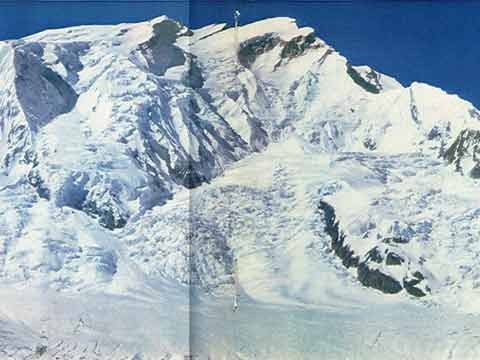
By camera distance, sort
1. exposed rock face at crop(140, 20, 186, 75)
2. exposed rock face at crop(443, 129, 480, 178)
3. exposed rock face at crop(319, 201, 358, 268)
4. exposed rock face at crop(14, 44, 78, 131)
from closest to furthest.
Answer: exposed rock face at crop(443, 129, 480, 178) < exposed rock face at crop(319, 201, 358, 268) < exposed rock face at crop(14, 44, 78, 131) < exposed rock face at crop(140, 20, 186, 75)

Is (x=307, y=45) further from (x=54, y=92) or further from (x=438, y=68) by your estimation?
(x=54, y=92)

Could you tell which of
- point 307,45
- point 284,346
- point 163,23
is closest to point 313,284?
point 284,346

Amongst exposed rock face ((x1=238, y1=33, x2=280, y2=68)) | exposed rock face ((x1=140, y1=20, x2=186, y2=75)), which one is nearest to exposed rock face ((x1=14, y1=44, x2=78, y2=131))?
exposed rock face ((x1=140, y1=20, x2=186, y2=75))

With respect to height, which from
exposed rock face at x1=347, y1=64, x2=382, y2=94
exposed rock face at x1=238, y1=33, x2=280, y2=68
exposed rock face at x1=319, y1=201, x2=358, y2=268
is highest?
exposed rock face at x1=238, y1=33, x2=280, y2=68

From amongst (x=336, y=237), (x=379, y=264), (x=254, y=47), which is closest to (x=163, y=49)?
(x=254, y=47)

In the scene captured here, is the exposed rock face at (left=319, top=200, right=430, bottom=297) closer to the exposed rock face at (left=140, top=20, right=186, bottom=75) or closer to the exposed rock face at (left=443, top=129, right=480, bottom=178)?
the exposed rock face at (left=443, top=129, right=480, bottom=178)

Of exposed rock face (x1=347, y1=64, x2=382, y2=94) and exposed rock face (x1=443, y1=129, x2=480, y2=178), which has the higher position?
exposed rock face (x1=347, y1=64, x2=382, y2=94)

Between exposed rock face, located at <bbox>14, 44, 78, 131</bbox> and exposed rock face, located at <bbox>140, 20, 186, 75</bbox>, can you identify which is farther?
exposed rock face, located at <bbox>140, 20, 186, 75</bbox>

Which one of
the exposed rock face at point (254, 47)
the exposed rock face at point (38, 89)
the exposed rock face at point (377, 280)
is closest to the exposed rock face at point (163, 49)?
the exposed rock face at point (254, 47)

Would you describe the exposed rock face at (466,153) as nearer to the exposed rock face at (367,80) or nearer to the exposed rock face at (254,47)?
the exposed rock face at (367,80)
